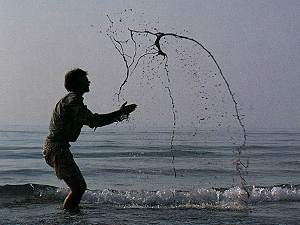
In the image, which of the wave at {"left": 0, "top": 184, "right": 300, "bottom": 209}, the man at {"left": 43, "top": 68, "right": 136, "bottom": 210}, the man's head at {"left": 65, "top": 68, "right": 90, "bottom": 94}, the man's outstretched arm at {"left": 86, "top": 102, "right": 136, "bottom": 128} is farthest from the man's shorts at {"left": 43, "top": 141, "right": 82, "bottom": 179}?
the wave at {"left": 0, "top": 184, "right": 300, "bottom": 209}

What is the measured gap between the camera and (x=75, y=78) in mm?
7039

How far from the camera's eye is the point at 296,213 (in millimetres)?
8711

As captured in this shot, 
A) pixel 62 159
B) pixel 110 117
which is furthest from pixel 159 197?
pixel 110 117

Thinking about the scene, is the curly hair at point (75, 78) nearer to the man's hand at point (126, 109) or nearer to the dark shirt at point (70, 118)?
the dark shirt at point (70, 118)

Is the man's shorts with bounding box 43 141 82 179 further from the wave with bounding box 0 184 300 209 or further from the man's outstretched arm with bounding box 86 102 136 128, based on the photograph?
the wave with bounding box 0 184 300 209

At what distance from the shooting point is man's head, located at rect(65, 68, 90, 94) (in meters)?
7.01

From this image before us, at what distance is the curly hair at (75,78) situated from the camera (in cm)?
702

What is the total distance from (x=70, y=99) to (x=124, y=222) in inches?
71.8

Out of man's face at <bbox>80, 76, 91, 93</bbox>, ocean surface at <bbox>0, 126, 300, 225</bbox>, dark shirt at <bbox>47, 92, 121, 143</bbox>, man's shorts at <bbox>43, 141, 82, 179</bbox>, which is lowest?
ocean surface at <bbox>0, 126, 300, 225</bbox>

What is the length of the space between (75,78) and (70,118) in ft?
1.79

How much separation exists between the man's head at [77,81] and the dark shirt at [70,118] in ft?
0.26

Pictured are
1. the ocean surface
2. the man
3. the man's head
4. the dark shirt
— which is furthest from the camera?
the ocean surface

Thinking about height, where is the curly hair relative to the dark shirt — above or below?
above

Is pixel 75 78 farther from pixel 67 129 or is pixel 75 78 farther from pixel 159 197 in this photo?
pixel 159 197
